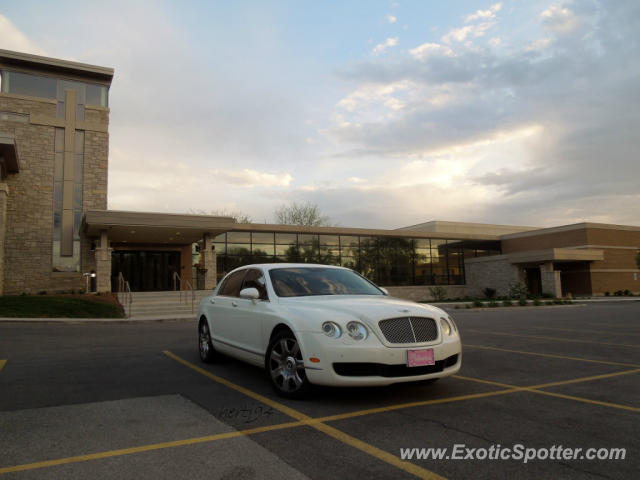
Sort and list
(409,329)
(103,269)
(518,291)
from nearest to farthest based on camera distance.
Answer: (409,329) → (103,269) → (518,291)

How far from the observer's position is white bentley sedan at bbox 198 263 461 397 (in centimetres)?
472

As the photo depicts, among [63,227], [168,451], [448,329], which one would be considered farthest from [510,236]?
[168,451]

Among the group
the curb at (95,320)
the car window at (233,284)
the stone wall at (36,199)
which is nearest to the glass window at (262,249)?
the stone wall at (36,199)

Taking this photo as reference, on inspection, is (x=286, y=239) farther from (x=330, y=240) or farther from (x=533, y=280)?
(x=533, y=280)

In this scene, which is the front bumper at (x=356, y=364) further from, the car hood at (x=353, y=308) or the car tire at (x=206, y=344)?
the car tire at (x=206, y=344)

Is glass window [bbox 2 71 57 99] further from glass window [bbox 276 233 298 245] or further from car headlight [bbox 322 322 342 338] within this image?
car headlight [bbox 322 322 342 338]

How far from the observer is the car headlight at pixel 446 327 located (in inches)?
210

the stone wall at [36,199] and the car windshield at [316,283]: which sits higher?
the stone wall at [36,199]

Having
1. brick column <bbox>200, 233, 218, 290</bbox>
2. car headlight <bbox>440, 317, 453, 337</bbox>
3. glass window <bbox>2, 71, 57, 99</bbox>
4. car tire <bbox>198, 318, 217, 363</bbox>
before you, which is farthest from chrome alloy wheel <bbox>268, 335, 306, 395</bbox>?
glass window <bbox>2, 71, 57, 99</bbox>

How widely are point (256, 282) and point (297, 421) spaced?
2655 mm

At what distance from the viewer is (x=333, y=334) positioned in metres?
4.82

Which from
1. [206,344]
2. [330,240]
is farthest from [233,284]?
[330,240]

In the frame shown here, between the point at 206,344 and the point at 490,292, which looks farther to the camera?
the point at 490,292

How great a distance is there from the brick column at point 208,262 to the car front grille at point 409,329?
22800 mm
